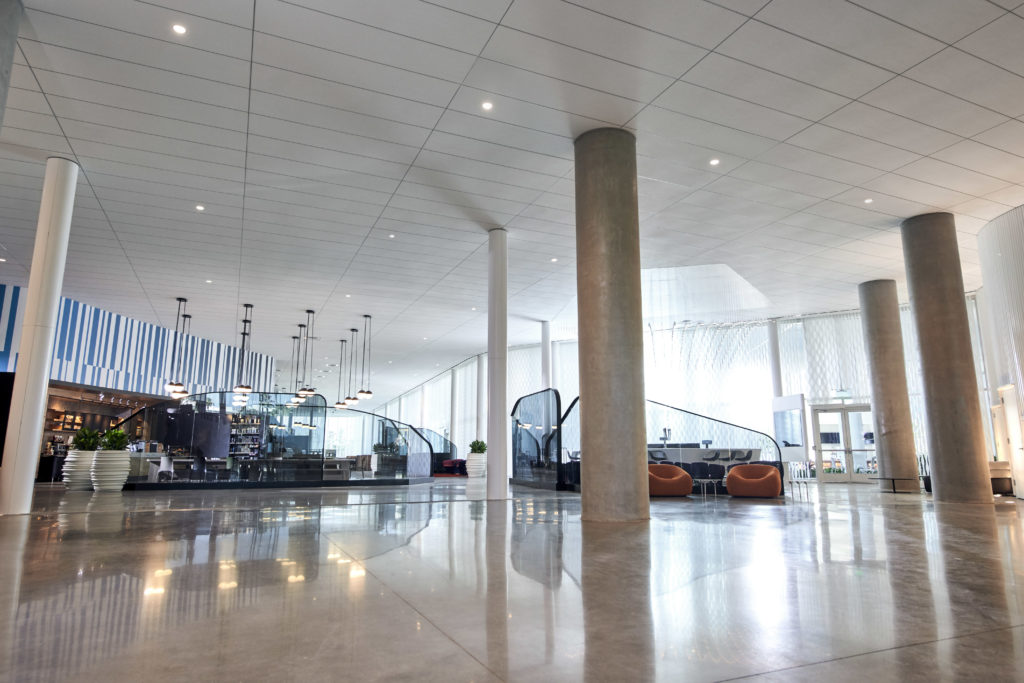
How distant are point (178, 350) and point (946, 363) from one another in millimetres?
20881

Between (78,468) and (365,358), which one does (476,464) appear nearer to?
(365,358)

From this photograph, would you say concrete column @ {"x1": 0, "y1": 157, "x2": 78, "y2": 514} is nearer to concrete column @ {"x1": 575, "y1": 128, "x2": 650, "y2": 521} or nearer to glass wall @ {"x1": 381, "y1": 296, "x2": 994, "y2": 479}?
concrete column @ {"x1": 575, "y1": 128, "x2": 650, "y2": 521}

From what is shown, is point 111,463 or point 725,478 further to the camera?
point 725,478

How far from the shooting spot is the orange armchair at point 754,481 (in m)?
10.4

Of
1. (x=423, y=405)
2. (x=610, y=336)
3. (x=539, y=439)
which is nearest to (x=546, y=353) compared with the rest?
(x=539, y=439)

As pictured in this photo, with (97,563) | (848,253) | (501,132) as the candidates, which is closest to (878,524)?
(501,132)

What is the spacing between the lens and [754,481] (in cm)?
1058

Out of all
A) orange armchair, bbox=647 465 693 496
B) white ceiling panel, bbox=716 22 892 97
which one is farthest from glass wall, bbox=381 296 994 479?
white ceiling panel, bbox=716 22 892 97

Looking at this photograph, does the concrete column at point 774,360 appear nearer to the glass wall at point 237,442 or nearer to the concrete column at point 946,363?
the concrete column at point 946,363

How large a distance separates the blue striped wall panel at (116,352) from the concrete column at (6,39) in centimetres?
1126

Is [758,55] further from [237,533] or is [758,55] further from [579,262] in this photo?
[237,533]

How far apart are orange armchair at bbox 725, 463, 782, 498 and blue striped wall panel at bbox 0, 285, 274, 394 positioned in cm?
1511

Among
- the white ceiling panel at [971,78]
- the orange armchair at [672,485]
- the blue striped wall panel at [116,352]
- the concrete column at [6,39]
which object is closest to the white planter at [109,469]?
the blue striped wall panel at [116,352]

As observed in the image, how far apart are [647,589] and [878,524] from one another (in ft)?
14.5
